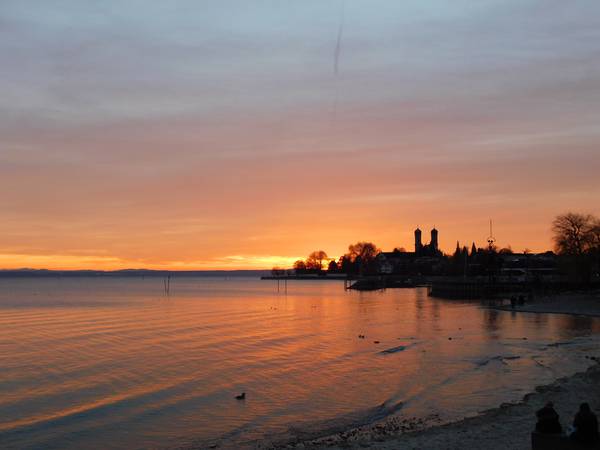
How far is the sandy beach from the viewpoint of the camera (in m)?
18.9

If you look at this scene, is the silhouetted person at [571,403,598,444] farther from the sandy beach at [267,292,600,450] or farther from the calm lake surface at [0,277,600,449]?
the calm lake surface at [0,277,600,449]

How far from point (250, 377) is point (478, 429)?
1710 cm

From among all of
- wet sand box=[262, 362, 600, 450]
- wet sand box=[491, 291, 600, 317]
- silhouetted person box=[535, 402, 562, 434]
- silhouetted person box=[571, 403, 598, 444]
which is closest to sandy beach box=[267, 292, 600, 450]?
wet sand box=[262, 362, 600, 450]

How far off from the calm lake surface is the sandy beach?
157 cm

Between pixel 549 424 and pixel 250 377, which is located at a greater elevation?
pixel 549 424

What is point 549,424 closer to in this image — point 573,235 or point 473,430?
point 473,430

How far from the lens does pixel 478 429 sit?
2066 centimetres

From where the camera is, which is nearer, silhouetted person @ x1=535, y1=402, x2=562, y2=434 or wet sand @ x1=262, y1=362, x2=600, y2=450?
silhouetted person @ x1=535, y1=402, x2=562, y2=434

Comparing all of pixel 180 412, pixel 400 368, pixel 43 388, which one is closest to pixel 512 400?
pixel 400 368

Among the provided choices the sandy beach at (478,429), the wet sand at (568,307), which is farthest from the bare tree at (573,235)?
the sandy beach at (478,429)

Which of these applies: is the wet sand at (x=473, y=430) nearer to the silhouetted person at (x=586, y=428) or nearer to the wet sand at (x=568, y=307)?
the silhouetted person at (x=586, y=428)

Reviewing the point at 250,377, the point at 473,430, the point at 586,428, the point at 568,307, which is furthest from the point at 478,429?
the point at 568,307

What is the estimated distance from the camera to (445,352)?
43.9m

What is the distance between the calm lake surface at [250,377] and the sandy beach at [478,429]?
5.16 ft
